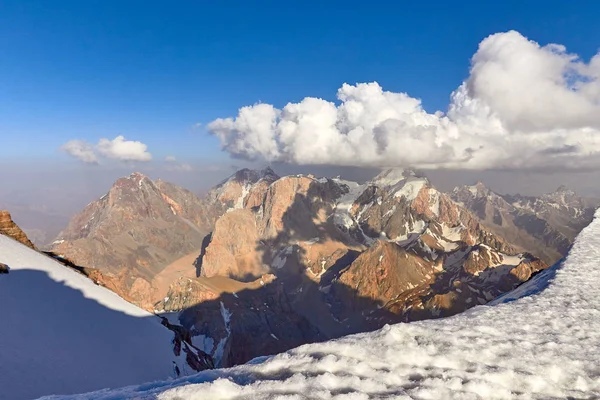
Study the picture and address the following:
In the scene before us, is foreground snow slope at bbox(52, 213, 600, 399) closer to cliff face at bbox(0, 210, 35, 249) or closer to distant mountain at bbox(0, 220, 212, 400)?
distant mountain at bbox(0, 220, 212, 400)

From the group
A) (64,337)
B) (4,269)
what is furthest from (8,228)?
(64,337)

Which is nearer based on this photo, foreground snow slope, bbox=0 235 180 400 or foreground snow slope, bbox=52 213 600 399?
foreground snow slope, bbox=52 213 600 399

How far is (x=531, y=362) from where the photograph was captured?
372 inches

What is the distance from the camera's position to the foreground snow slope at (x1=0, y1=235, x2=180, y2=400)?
17.8 m

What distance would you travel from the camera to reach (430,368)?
9.08 m

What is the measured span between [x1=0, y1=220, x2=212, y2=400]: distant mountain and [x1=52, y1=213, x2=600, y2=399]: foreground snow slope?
→ 1187 cm

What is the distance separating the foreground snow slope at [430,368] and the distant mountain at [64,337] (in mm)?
11870

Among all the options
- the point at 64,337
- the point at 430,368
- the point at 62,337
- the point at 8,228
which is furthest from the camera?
the point at 8,228

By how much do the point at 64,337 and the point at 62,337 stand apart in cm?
19

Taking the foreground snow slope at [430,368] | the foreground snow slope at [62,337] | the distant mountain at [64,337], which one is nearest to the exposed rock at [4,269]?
the distant mountain at [64,337]

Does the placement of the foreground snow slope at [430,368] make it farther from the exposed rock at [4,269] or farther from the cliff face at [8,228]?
the cliff face at [8,228]

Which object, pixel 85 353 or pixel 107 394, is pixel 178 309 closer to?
pixel 85 353

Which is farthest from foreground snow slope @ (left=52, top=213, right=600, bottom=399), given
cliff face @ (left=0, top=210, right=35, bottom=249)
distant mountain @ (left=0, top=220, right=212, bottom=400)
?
cliff face @ (left=0, top=210, right=35, bottom=249)

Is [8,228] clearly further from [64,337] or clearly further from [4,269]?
[64,337]
